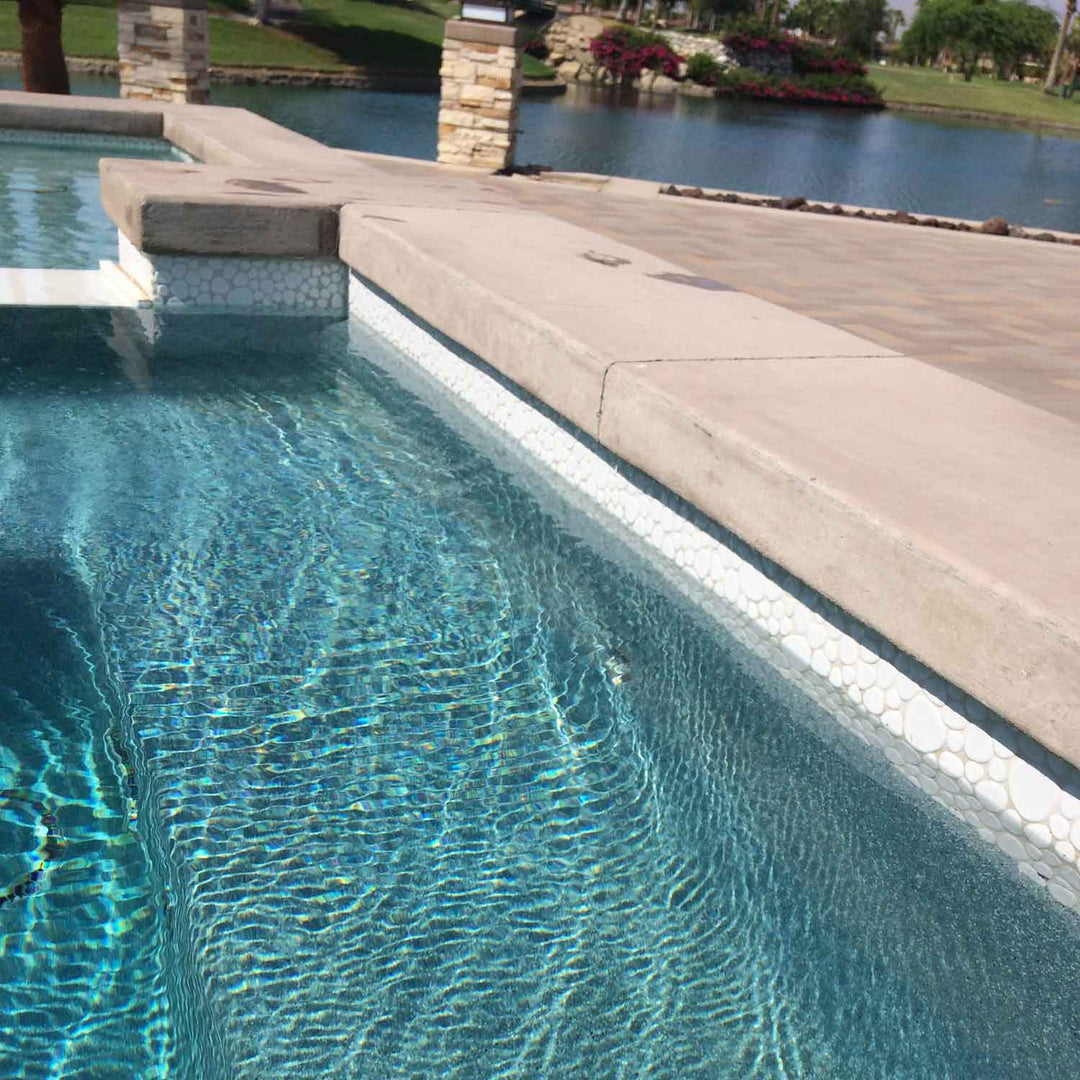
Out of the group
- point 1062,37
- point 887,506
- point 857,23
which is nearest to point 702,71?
point 1062,37

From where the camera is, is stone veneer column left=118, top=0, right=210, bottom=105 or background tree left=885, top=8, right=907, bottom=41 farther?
background tree left=885, top=8, right=907, bottom=41

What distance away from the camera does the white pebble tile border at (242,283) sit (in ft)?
25.1

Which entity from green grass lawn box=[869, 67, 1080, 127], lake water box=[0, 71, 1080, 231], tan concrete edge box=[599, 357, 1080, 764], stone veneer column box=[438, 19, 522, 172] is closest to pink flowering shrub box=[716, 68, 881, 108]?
green grass lawn box=[869, 67, 1080, 127]

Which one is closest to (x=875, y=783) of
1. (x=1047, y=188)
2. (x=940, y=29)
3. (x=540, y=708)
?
(x=540, y=708)

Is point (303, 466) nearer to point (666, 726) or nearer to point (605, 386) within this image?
point (605, 386)

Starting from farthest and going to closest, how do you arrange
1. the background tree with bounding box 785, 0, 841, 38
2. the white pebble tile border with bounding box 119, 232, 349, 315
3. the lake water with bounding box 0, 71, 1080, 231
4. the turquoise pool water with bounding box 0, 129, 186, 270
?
1. the background tree with bounding box 785, 0, 841, 38
2. the lake water with bounding box 0, 71, 1080, 231
3. the turquoise pool water with bounding box 0, 129, 186, 270
4. the white pebble tile border with bounding box 119, 232, 349, 315

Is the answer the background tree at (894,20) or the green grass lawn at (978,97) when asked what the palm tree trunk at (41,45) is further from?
the background tree at (894,20)

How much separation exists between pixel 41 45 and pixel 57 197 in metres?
8.84

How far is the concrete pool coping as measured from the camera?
3.09 metres

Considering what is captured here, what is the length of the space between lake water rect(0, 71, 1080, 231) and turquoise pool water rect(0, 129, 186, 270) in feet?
23.7

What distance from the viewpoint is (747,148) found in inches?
1182

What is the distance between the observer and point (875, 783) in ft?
11.7

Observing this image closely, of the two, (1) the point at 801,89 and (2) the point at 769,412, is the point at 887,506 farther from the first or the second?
(1) the point at 801,89

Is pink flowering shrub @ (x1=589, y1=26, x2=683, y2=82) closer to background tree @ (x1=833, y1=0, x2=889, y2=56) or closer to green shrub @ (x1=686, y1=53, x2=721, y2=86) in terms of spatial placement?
green shrub @ (x1=686, y1=53, x2=721, y2=86)
